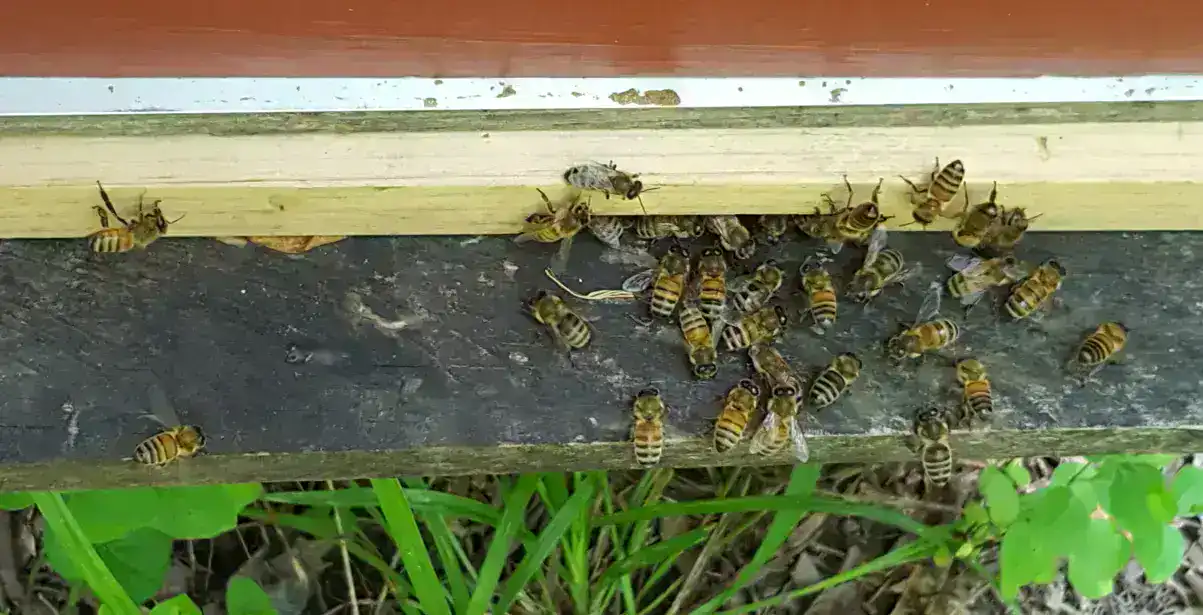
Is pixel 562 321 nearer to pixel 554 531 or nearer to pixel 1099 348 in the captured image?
pixel 554 531

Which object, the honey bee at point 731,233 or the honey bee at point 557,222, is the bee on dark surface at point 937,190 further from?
the honey bee at point 557,222

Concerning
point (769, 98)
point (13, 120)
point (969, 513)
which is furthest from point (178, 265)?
Answer: point (969, 513)

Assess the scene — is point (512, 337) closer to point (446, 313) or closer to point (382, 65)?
point (446, 313)

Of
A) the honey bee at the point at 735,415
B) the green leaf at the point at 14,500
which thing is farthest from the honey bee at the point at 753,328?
the green leaf at the point at 14,500

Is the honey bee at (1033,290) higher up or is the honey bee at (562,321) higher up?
the honey bee at (1033,290)

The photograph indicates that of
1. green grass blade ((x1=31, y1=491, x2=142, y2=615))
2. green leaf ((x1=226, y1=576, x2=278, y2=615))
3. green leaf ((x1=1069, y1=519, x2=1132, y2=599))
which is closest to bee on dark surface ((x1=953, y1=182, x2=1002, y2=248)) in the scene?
green leaf ((x1=1069, y1=519, x2=1132, y2=599))

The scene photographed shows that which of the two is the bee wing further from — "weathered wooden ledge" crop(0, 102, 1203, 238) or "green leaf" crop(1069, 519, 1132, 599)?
"green leaf" crop(1069, 519, 1132, 599)
